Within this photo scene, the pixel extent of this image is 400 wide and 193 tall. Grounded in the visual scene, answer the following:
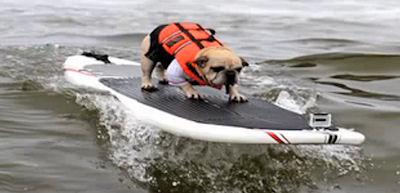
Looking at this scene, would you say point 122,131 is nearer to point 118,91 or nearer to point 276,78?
point 118,91

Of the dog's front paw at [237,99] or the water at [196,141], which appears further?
the dog's front paw at [237,99]

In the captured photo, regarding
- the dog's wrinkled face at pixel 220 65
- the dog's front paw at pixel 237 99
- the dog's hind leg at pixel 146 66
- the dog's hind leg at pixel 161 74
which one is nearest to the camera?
the dog's wrinkled face at pixel 220 65

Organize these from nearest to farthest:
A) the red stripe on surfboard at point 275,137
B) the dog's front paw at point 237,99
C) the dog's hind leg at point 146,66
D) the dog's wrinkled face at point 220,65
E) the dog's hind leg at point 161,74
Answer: the red stripe on surfboard at point 275,137 → the dog's wrinkled face at point 220,65 → the dog's front paw at point 237,99 → the dog's hind leg at point 146,66 → the dog's hind leg at point 161,74

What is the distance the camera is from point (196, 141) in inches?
214

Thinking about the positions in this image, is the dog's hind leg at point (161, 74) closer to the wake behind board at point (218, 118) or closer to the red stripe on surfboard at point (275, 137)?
the wake behind board at point (218, 118)

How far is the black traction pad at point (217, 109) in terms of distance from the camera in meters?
5.12

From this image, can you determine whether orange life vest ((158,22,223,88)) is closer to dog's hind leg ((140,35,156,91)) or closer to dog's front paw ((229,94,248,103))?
dog's hind leg ((140,35,156,91))

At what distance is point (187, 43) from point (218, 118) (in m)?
0.96

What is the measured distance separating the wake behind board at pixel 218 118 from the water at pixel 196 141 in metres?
0.20

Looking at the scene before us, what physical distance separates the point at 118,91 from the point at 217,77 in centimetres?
153

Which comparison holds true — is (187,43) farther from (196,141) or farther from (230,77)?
(196,141)

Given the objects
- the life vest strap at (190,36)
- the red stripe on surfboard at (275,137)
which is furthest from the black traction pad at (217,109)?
the life vest strap at (190,36)

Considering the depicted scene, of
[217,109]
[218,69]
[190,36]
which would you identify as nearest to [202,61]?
[218,69]

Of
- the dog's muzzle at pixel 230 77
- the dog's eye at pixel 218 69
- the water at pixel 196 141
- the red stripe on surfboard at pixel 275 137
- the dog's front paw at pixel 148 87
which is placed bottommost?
the water at pixel 196 141
